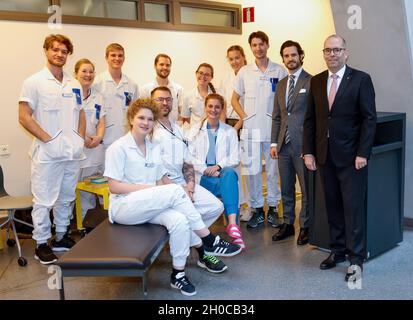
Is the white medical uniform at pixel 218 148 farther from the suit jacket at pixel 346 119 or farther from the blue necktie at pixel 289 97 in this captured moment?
the suit jacket at pixel 346 119

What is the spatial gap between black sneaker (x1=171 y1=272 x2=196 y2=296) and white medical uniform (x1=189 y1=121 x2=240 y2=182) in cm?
117

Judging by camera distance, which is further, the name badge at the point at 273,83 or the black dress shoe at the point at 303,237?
the name badge at the point at 273,83

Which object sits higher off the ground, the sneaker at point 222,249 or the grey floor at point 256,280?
the sneaker at point 222,249

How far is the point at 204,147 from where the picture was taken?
12.9ft

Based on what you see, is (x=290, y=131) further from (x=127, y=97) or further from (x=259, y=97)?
(x=127, y=97)

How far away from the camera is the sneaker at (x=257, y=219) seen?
13.9 ft

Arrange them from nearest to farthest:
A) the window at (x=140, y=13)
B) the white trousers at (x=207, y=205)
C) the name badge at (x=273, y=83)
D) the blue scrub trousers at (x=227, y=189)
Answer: the white trousers at (x=207, y=205), the blue scrub trousers at (x=227, y=189), the name badge at (x=273, y=83), the window at (x=140, y=13)

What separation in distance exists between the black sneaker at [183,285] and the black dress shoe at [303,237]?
1.20 m

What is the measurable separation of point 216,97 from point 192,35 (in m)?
2.52

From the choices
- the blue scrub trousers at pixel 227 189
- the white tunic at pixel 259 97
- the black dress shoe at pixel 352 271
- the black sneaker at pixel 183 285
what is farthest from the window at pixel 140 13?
the black dress shoe at pixel 352 271

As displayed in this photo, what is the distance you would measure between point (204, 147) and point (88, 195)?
1269 millimetres

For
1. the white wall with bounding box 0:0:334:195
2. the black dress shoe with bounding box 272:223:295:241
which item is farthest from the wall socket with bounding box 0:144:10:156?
the black dress shoe with bounding box 272:223:295:241

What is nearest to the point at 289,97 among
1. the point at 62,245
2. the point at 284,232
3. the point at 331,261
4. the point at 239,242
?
the point at 284,232
